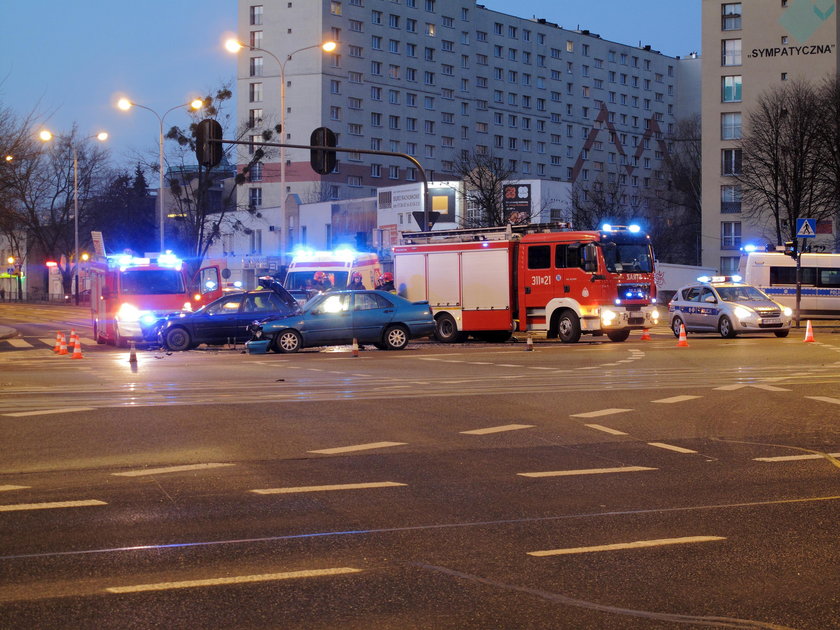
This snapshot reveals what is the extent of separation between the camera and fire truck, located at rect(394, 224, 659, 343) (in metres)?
29.8

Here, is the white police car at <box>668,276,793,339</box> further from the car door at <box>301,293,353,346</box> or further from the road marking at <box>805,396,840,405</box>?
the road marking at <box>805,396,840,405</box>

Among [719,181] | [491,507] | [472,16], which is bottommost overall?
[491,507]

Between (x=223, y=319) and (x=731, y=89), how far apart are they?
182 feet

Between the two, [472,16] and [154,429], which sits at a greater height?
[472,16]

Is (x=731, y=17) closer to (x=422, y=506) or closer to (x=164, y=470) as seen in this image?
(x=164, y=470)

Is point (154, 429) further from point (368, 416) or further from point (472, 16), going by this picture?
point (472, 16)

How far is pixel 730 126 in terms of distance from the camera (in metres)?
75.2

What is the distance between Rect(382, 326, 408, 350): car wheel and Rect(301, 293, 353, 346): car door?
1.06m

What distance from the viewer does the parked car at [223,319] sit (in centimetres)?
2853

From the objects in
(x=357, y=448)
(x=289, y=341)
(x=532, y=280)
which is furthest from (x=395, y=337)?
(x=357, y=448)

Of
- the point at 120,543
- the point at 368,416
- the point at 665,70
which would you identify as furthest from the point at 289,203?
the point at 120,543

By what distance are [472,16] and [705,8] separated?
42330mm

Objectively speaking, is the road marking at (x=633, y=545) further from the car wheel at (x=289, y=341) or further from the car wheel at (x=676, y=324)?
the car wheel at (x=676, y=324)

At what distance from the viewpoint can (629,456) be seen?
10508 mm
